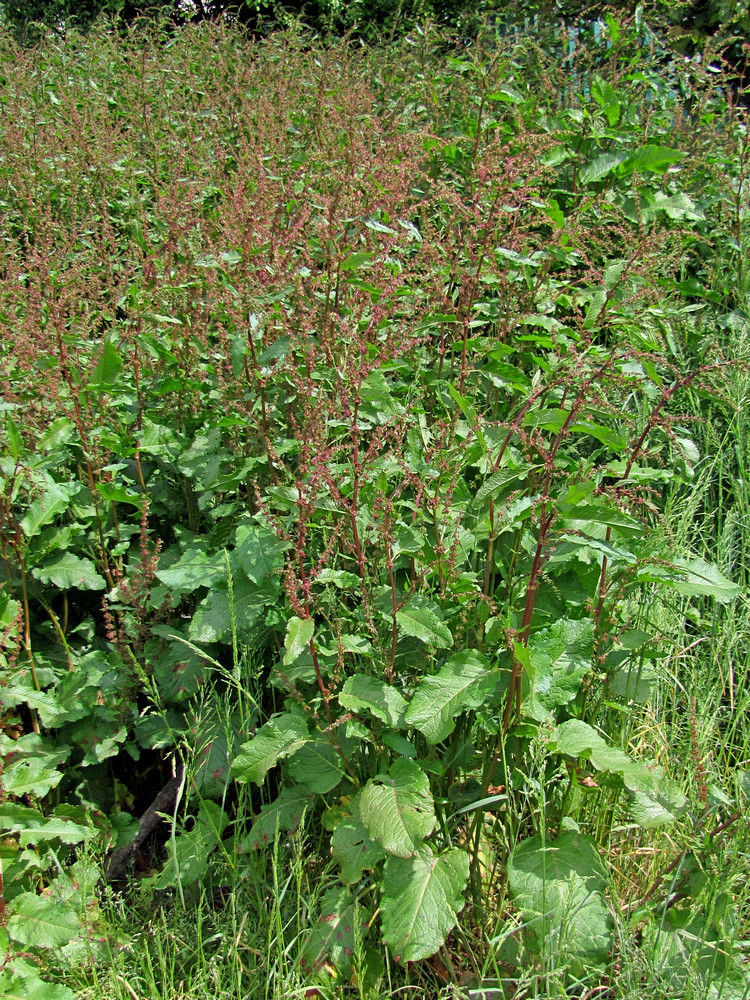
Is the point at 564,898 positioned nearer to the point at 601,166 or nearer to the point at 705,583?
the point at 705,583

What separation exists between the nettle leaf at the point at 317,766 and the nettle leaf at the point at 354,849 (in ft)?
0.35

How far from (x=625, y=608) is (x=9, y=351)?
2.13 metres

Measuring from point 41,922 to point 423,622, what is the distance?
1.16 metres

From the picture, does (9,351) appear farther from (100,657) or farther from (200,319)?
(100,657)

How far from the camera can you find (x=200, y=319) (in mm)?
2561

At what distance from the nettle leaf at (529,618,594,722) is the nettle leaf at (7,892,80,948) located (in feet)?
4.00

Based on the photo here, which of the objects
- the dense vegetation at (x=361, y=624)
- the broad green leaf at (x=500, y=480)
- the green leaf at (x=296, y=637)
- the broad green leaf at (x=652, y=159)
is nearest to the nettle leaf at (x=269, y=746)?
the dense vegetation at (x=361, y=624)

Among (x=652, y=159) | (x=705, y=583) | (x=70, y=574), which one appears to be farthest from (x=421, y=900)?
(x=652, y=159)

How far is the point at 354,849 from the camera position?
177 centimetres

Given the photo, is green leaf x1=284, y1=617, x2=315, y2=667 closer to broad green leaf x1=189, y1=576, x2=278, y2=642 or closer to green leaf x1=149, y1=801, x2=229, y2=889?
broad green leaf x1=189, y1=576, x2=278, y2=642

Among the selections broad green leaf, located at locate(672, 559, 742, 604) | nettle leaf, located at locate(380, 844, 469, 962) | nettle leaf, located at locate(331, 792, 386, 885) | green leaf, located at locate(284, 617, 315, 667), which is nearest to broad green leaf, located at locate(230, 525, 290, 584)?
green leaf, located at locate(284, 617, 315, 667)

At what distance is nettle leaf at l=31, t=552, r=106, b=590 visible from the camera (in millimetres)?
2156

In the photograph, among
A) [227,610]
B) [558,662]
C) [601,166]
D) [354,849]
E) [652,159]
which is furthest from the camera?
[601,166]

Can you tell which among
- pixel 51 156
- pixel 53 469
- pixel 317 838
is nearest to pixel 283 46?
pixel 51 156
